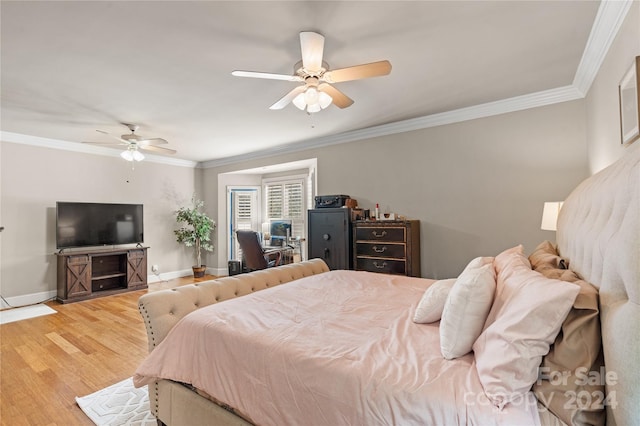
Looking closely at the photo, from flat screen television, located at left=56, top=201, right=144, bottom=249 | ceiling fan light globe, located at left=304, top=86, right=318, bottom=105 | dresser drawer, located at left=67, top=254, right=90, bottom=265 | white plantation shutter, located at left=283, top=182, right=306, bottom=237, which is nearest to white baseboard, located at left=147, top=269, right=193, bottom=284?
flat screen television, located at left=56, top=201, right=144, bottom=249

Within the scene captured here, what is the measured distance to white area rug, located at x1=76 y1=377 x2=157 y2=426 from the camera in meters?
1.93

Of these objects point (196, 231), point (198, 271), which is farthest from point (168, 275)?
point (196, 231)

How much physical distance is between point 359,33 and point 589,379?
221 cm

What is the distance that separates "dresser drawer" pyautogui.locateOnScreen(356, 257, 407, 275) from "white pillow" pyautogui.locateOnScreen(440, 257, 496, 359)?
2.34 m

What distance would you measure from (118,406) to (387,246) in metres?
2.95

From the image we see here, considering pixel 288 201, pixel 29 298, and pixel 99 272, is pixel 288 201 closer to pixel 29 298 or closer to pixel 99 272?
pixel 99 272

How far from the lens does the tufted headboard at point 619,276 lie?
0.76 m

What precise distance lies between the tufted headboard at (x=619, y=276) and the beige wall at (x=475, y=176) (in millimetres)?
2293

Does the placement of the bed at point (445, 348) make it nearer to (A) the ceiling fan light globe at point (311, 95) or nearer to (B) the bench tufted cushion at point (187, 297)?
(B) the bench tufted cushion at point (187, 297)

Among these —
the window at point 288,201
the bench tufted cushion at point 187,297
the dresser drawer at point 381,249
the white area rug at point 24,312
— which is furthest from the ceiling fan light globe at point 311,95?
the white area rug at point 24,312

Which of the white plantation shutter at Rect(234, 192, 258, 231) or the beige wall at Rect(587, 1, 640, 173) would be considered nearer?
the beige wall at Rect(587, 1, 640, 173)

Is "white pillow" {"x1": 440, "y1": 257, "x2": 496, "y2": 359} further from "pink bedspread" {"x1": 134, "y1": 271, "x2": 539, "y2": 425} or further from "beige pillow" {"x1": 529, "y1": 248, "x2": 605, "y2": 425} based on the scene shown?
"beige pillow" {"x1": 529, "y1": 248, "x2": 605, "y2": 425}

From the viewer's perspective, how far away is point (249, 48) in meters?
2.25

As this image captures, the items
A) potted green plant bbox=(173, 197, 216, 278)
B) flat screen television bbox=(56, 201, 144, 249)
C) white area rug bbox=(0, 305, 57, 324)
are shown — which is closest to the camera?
white area rug bbox=(0, 305, 57, 324)
